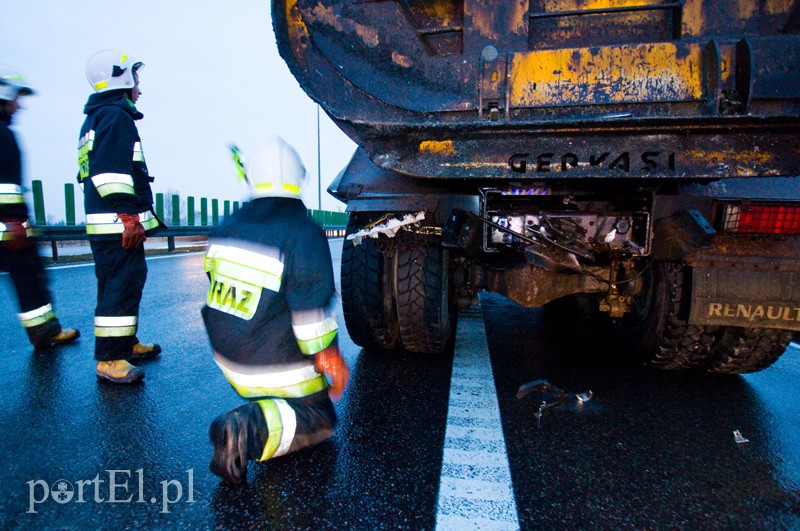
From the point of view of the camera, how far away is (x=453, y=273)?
2.98 metres

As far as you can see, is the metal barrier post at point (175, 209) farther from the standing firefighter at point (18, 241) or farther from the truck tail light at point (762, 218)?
the truck tail light at point (762, 218)

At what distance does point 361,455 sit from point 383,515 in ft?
1.32

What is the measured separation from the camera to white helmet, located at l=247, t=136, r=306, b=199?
1.79m

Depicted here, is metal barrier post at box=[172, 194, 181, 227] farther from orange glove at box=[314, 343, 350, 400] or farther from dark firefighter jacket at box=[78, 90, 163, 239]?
orange glove at box=[314, 343, 350, 400]

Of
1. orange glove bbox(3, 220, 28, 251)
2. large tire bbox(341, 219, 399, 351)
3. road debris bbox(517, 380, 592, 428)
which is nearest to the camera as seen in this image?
road debris bbox(517, 380, 592, 428)

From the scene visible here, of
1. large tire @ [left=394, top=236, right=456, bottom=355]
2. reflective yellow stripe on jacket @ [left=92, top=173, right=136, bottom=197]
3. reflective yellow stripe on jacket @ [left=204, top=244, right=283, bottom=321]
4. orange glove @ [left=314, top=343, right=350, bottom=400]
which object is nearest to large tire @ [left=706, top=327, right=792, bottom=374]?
large tire @ [left=394, top=236, right=456, bottom=355]

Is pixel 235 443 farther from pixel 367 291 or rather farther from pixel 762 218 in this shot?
pixel 762 218

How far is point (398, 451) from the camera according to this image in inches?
73.4

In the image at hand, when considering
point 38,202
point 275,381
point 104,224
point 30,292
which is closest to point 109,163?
point 104,224

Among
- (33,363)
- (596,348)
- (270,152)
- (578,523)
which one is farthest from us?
(596,348)

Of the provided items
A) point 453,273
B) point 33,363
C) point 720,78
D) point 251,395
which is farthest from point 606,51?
point 33,363

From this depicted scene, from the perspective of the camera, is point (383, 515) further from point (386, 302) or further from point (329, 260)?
point (386, 302)

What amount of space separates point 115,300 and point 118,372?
0.45 metres

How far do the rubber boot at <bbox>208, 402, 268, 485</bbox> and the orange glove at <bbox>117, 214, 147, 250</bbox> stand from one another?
1.64 metres
